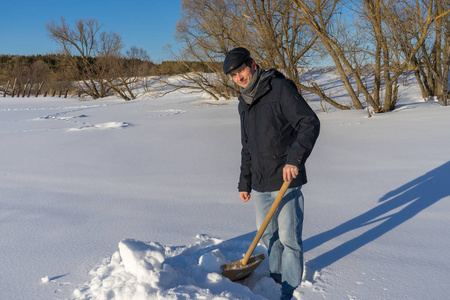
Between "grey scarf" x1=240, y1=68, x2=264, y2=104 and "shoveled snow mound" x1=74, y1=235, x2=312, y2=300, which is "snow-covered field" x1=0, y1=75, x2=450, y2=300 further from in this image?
"grey scarf" x1=240, y1=68, x2=264, y2=104

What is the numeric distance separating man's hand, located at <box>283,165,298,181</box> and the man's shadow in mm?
710

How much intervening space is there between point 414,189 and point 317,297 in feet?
6.89

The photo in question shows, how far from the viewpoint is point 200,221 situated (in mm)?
2906

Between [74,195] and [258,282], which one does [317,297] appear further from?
[74,195]

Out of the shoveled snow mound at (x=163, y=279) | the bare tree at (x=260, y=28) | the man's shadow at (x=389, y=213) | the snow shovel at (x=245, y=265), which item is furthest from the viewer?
the bare tree at (x=260, y=28)

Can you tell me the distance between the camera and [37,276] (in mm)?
2070

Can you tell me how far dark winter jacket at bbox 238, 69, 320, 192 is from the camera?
69.9 inches

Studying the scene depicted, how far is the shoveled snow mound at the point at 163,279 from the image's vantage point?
5.58 feet

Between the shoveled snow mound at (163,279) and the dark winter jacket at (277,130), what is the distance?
1.67 feet

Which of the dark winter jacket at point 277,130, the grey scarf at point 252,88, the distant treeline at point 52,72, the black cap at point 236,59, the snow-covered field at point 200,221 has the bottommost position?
the snow-covered field at point 200,221

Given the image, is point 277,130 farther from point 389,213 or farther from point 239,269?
point 389,213

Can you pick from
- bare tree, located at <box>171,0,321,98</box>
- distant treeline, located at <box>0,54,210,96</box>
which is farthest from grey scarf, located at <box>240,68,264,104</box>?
distant treeline, located at <box>0,54,210,96</box>

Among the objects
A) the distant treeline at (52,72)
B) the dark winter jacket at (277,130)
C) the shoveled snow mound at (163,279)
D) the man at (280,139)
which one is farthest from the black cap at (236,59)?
the distant treeline at (52,72)

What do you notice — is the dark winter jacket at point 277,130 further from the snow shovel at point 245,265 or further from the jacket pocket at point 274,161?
the snow shovel at point 245,265
